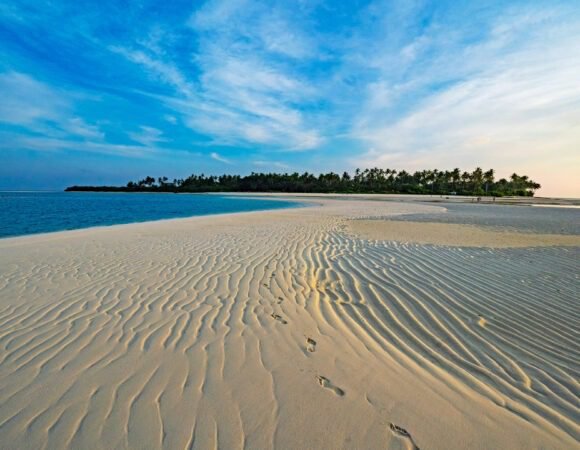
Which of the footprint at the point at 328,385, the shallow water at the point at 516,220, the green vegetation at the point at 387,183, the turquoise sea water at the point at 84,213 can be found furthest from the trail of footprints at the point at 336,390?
the green vegetation at the point at 387,183

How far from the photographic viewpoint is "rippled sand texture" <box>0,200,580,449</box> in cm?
225

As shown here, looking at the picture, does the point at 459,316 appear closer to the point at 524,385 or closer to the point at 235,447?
the point at 524,385

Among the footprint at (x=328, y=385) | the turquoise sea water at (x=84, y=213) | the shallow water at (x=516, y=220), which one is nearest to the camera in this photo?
the footprint at (x=328, y=385)

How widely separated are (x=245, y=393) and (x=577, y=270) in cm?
836

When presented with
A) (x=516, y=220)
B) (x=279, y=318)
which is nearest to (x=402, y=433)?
(x=279, y=318)

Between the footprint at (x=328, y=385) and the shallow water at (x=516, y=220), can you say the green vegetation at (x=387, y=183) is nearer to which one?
the shallow water at (x=516, y=220)

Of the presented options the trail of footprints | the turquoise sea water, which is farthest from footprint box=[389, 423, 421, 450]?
the turquoise sea water

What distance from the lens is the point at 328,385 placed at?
276 centimetres

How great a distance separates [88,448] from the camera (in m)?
2.10

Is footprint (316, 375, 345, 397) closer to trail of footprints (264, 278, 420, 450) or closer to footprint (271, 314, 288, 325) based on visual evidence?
trail of footprints (264, 278, 420, 450)

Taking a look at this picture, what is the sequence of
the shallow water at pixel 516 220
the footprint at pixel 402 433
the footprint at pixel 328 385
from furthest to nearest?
the shallow water at pixel 516 220 < the footprint at pixel 328 385 < the footprint at pixel 402 433

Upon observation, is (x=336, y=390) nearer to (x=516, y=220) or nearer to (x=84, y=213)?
(x=516, y=220)

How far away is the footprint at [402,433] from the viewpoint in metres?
2.11

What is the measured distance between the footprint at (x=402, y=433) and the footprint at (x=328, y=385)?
0.50 m
